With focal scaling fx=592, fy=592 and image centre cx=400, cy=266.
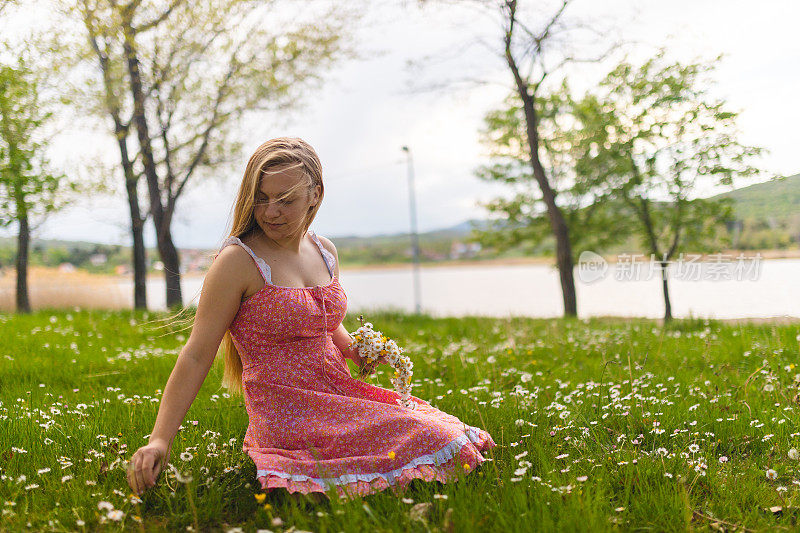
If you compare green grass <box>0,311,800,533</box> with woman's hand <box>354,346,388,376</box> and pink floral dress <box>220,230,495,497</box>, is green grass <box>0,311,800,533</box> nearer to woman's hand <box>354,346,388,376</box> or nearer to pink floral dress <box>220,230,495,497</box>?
pink floral dress <box>220,230,495,497</box>

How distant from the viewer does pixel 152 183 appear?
1397 cm

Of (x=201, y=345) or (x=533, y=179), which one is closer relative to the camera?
(x=201, y=345)

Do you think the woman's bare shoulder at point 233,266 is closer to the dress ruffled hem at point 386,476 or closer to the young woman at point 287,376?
the young woman at point 287,376

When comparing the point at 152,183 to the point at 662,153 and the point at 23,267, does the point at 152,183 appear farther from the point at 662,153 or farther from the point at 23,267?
the point at 662,153

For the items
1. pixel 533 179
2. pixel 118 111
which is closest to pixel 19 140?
pixel 118 111

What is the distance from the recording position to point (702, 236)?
17.5 metres

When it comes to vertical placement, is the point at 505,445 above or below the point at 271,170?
below

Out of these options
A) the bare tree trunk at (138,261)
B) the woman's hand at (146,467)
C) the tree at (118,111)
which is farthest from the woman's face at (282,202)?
the bare tree trunk at (138,261)

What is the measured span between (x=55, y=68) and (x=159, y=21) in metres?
2.97

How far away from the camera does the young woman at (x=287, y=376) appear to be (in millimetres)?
2645

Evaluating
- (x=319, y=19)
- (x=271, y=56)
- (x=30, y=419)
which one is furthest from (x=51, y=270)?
(x=30, y=419)

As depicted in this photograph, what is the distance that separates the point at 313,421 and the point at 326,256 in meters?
0.94

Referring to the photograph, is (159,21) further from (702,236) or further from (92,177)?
(702,236)

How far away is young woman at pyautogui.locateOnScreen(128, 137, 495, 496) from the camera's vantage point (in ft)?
8.68
